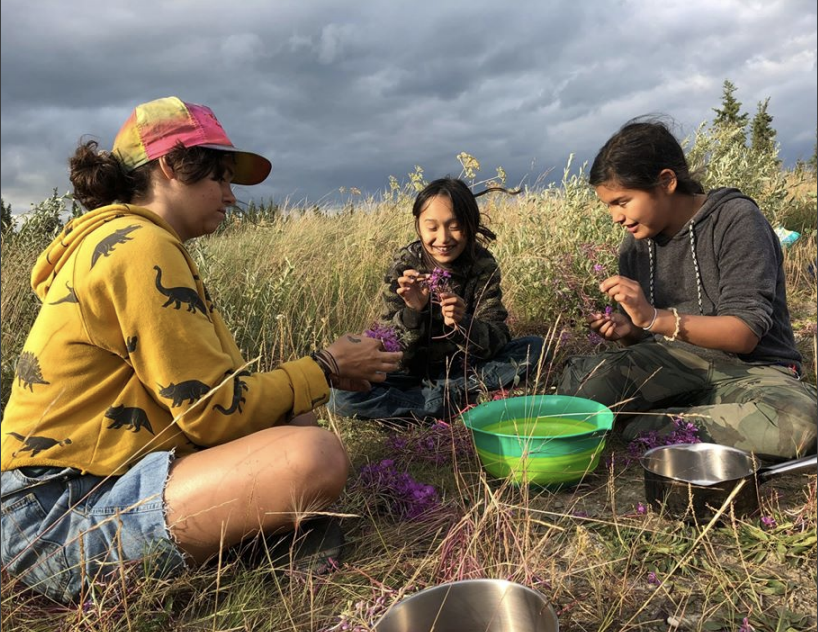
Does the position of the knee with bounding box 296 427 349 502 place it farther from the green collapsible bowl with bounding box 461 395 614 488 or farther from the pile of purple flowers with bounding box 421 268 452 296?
the pile of purple flowers with bounding box 421 268 452 296

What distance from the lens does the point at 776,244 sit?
8.81 feet

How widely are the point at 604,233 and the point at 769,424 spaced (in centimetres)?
242

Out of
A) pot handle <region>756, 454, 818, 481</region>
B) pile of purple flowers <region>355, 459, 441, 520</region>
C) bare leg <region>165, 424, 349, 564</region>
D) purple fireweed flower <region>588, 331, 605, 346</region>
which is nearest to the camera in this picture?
pot handle <region>756, 454, 818, 481</region>

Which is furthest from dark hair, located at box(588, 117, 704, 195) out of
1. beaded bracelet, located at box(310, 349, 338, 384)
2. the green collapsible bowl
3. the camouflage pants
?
beaded bracelet, located at box(310, 349, 338, 384)

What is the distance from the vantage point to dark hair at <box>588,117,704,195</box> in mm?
2629

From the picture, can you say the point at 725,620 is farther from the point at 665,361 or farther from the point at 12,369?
the point at 12,369

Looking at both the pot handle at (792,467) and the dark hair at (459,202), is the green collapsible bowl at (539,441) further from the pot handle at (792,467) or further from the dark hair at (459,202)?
the dark hair at (459,202)

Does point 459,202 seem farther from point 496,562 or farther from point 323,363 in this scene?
point 496,562

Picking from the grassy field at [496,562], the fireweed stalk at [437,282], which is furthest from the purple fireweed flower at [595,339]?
the fireweed stalk at [437,282]

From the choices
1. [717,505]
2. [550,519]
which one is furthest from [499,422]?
[717,505]

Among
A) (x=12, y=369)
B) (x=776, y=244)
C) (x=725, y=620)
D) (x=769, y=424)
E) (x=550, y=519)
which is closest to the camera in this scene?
(x=725, y=620)

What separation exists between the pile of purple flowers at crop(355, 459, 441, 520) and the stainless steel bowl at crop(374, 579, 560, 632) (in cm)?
63

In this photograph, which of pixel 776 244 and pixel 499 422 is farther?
pixel 776 244

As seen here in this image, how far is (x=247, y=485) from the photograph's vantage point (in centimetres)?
158
